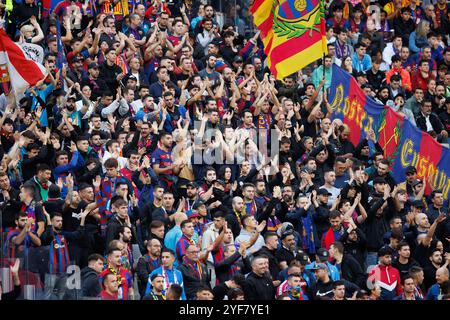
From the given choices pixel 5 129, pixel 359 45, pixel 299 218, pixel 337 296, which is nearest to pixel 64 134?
pixel 5 129

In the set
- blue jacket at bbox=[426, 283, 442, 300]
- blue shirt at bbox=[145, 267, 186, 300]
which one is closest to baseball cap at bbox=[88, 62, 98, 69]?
blue shirt at bbox=[145, 267, 186, 300]

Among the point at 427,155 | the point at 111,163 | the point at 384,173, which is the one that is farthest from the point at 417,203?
the point at 111,163

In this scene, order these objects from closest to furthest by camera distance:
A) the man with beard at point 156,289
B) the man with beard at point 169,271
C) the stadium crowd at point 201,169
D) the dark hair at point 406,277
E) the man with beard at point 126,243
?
the man with beard at point 156,289
the man with beard at point 169,271
the stadium crowd at point 201,169
the man with beard at point 126,243
the dark hair at point 406,277

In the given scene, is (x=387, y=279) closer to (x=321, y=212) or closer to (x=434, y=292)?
(x=434, y=292)

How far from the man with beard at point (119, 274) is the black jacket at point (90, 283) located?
0.41 ft

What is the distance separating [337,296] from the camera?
18.8 metres

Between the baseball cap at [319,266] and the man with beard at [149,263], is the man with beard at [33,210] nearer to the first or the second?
the man with beard at [149,263]

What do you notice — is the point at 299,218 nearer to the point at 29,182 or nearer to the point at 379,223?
the point at 379,223

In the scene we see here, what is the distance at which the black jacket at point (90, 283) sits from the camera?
1772 centimetres

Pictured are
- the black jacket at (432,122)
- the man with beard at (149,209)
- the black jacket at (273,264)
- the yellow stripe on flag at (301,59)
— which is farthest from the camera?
the black jacket at (432,122)

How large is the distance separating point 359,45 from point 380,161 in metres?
4.90

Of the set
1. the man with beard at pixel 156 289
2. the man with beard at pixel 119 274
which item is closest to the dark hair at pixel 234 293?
the man with beard at pixel 156 289

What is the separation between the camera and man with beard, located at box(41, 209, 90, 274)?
62.6 feet

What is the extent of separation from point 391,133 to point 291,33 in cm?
216
